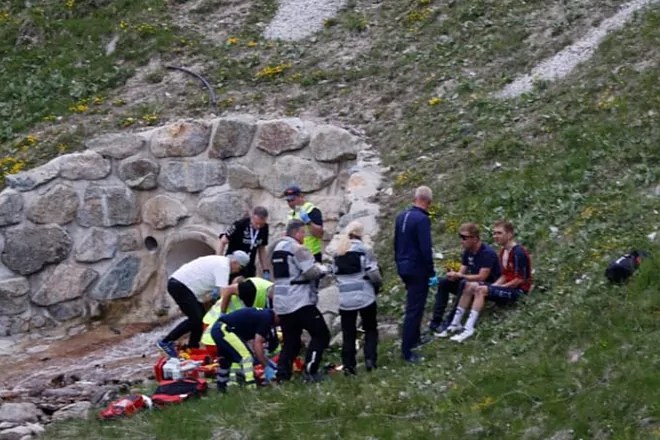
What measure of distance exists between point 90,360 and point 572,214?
6.55 metres

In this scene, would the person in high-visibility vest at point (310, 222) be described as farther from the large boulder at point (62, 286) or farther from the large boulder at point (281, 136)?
the large boulder at point (62, 286)

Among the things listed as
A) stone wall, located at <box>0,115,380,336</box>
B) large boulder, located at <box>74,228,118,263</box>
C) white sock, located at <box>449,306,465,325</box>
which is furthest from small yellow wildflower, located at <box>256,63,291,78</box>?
white sock, located at <box>449,306,465,325</box>

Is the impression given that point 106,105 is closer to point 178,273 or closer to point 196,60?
point 196,60

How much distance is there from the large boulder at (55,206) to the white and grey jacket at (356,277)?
24.1ft

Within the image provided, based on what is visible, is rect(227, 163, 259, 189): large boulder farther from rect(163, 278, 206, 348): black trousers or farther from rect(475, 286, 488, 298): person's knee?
rect(475, 286, 488, 298): person's knee

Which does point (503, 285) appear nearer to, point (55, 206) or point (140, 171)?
point (140, 171)

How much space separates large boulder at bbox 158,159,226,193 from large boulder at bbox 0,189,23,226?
206 centimetres

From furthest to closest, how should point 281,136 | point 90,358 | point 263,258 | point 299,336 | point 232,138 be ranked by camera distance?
1. point 232,138
2. point 281,136
3. point 90,358
4. point 263,258
5. point 299,336

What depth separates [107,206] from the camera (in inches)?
680

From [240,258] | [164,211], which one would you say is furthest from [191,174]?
[240,258]

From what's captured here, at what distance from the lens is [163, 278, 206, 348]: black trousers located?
41.4 ft

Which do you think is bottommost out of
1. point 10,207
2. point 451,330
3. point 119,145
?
point 451,330

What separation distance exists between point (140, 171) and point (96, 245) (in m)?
1.28

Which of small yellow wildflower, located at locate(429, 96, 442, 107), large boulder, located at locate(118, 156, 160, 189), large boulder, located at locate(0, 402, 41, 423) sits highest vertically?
small yellow wildflower, located at locate(429, 96, 442, 107)
